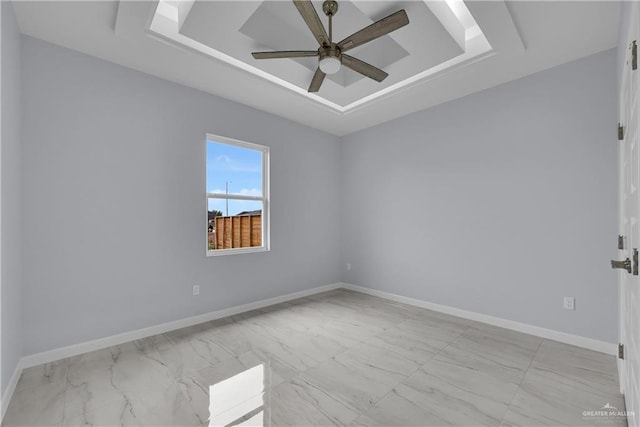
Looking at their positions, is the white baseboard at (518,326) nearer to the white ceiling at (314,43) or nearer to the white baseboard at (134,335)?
the white baseboard at (134,335)

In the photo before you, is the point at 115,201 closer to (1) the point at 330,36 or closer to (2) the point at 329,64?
(2) the point at 329,64

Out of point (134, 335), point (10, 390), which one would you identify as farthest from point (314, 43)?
point (10, 390)

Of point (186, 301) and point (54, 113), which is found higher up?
point (54, 113)

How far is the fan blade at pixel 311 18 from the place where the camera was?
1.88 metres

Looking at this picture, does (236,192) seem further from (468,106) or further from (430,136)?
(468,106)

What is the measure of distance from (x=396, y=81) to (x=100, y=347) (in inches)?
168

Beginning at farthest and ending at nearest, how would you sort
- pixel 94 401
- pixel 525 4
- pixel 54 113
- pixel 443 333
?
pixel 443 333 → pixel 54 113 → pixel 525 4 → pixel 94 401

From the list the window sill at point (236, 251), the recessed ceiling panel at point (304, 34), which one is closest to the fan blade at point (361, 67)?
the recessed ceiling panel at point (304, 34)

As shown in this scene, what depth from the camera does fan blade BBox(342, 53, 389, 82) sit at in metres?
2.46

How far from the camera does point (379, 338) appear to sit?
9.82 ft

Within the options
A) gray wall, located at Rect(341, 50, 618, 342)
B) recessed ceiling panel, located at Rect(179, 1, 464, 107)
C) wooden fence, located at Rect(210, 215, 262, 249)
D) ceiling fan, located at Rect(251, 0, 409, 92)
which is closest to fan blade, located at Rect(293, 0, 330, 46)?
ceiling fan, located at Rect(251, 0, 409, 92)

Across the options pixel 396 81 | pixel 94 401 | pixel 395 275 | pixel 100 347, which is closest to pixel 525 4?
pixel 396 81

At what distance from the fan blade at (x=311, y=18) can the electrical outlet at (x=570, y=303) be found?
3320mm

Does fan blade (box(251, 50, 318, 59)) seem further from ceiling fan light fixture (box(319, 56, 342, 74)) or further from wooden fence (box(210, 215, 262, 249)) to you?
wooden fence (box(210, 215, 262, 249))
